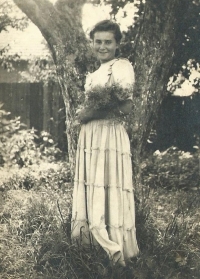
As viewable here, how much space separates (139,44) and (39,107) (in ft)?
8.21

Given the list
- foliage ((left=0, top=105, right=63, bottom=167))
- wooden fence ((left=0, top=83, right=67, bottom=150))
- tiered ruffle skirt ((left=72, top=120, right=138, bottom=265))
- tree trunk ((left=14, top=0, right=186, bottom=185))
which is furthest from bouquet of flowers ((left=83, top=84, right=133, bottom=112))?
foliage ((left=0, top=105, right=63, bottom=167))

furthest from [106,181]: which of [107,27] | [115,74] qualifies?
[107,27]

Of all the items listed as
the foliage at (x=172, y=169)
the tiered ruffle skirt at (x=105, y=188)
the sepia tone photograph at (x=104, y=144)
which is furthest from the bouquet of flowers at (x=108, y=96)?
the foliage at (x=172, y=169)

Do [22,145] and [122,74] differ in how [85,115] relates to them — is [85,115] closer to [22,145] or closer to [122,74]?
[122,74]

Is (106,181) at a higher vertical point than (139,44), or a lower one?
lower

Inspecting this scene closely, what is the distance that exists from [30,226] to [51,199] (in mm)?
584

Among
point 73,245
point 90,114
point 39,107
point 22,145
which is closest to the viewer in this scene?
point 90,114

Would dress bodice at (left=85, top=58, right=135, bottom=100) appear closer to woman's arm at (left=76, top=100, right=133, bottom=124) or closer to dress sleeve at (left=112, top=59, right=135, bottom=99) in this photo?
dress sleeve at (left=112, top=59, right=135, bottom=99)

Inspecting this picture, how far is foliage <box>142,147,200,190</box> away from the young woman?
2.14 m

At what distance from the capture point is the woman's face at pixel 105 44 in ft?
9.82

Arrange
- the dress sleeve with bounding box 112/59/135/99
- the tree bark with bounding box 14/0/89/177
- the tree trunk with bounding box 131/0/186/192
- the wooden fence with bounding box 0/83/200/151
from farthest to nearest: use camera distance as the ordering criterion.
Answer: the wooden fence with bounding box 0/83/200/151 → the tree bark with bounding box 14/0/89/177 → the tree trunk with bounding box 131/0/186/192 → the dress sleeve with bounding box 112/59/135/99

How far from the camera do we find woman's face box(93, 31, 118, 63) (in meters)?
2.99

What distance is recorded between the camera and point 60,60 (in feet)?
12.5

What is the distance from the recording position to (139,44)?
3756 millimetres
